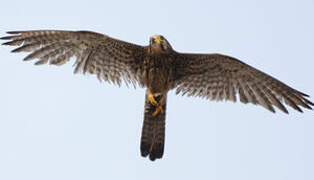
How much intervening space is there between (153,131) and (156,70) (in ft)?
3.58

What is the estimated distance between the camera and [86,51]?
8906mm

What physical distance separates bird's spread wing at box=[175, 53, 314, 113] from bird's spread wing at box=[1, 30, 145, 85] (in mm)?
901

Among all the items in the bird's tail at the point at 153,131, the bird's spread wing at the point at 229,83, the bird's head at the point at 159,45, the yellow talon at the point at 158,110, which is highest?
the bird's head at the point at 159,45

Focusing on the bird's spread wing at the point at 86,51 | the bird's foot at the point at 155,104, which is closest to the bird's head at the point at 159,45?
the bird's spread wing at the point at 86,51

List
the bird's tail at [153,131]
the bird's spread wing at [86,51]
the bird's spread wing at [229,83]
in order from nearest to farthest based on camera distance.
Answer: the bird's spread wing at [86,51] < the bird's tail at [153,131] < the bird's spread wing at [229,83]

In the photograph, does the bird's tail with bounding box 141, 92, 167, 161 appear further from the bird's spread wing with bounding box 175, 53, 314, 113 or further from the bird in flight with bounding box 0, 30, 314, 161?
the bird's spread wing with bounding box 175, 53, 314, 113

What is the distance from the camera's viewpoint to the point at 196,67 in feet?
30.1

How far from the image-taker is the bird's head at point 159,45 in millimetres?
8656

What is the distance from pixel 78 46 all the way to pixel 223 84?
2.80 m

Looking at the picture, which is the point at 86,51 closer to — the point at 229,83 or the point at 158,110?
the point at 158,110

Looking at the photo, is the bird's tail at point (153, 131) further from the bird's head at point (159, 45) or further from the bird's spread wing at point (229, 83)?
the bird's head at point (159, 45)

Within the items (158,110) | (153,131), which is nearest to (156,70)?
(158,110)

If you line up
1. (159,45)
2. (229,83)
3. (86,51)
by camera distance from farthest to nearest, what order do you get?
(229,83) < (86,51) < (159,45)

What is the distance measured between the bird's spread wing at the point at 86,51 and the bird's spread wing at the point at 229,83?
0.90 m
